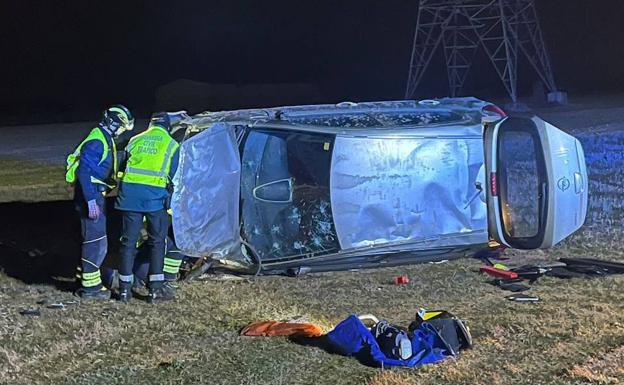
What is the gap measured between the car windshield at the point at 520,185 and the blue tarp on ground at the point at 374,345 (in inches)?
76.5

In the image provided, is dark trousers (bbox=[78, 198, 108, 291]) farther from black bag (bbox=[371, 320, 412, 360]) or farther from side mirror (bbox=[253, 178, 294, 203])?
black bag (bbox=[371, 320, 412, 360])

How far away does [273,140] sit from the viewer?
627 centimetres

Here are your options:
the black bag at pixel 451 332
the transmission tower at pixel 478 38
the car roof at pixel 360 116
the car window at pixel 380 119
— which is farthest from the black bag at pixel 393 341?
the transmission tower at pixel 478 38

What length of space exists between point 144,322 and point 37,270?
187 centimetres

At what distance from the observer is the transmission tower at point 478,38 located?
741 inches

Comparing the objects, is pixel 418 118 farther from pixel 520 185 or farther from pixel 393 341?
pixel 393 341

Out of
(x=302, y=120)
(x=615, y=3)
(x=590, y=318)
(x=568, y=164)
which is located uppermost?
(x=615, y=3)

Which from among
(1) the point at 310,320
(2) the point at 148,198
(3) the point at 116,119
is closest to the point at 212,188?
(2) the point at 148,198

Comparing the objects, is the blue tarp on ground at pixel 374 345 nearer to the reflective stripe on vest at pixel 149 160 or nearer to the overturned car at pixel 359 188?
the overturned car at pixel 359 188

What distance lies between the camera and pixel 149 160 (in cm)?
555

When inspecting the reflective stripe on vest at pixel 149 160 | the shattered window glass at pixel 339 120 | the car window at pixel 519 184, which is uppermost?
the shattered window glass at pixel 339 120

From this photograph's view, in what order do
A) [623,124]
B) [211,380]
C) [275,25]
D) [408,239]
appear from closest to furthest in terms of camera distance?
1. [211,380]
2. [408,239]
3. [623,124]
4. [275,25]

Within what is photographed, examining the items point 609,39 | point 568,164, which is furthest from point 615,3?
point 568,164

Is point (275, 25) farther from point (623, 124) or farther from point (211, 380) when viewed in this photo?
point (211, 380)
